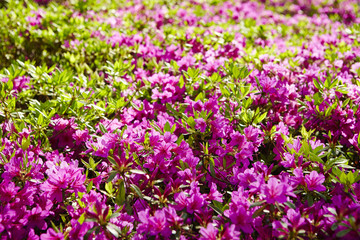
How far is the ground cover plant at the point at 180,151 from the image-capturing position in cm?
142

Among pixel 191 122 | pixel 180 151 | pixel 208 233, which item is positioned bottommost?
pixel 208 233

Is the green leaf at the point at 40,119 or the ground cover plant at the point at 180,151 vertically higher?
the green leaf at the point at 40,119

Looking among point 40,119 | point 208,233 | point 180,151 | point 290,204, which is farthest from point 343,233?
point 40,119

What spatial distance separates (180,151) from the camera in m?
1.76

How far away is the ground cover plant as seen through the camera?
142 centimetres

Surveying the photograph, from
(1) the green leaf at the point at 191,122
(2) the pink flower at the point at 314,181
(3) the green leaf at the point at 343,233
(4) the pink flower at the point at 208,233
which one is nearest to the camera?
(3) the green leaf at the point at 343,233

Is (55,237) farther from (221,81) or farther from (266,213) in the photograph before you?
(221,81)

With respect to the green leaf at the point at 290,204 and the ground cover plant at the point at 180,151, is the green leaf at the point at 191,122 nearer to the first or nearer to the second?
the ground cover plant at the point at 180,151

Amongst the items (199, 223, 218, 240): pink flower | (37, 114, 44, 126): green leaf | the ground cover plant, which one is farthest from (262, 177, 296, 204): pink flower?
(37, 114, 44, 126): green leaf

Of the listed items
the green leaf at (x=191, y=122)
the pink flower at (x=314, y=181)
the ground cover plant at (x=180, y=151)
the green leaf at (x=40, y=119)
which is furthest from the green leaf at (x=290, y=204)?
the green leaf at (x=40, y=119)

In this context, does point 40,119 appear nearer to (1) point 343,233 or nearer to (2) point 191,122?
(2) point 191,122

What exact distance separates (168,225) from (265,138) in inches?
34.4

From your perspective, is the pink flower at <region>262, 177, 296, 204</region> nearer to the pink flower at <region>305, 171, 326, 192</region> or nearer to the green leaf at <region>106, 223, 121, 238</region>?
the pink flower at <region>305, 171, 326, 192</region>

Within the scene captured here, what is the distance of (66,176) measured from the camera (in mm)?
1558
